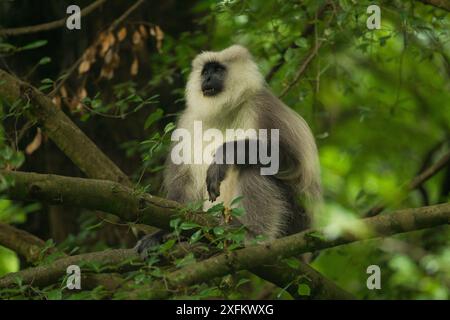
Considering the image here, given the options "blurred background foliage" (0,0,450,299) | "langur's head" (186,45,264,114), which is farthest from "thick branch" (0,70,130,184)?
"langur's head" (186,45,264,114)

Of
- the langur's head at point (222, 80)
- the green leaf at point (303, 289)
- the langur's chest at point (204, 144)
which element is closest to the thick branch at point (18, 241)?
the langur's chest at point (204, 144)

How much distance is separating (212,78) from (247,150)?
1051 mm

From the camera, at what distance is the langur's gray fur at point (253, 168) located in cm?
694

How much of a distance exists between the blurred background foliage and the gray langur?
228 millimetres

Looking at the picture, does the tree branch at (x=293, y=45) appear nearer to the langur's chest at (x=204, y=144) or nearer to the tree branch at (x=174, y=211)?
the langur's chest at (x=204, y=144)

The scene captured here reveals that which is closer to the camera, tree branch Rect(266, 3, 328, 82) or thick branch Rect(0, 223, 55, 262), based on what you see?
thick branch Rect(0, 223, 55, 262)

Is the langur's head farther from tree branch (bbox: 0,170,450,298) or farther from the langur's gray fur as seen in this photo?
tree branch (bbox: 0,170,450,298)

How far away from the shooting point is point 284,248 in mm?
5090

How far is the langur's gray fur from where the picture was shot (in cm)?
694

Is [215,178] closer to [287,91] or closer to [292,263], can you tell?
[292,263]

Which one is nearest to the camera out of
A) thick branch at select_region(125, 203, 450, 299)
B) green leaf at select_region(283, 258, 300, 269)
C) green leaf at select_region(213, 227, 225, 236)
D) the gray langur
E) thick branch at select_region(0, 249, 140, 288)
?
thick branch at select_region(125, 203, 450, 299)

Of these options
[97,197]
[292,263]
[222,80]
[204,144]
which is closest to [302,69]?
[222,80]

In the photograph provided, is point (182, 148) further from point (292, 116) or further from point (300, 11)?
point (300, 11)

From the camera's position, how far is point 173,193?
7691mm
